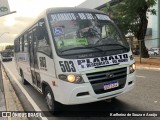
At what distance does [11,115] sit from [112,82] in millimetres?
2756

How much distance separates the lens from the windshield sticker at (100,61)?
6070 millimetres

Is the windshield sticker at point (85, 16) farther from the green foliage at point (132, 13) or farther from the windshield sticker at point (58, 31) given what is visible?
the green foliage at point (132, 13)

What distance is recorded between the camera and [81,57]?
613 centimetres

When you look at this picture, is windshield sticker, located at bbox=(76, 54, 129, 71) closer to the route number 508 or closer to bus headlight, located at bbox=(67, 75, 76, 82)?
the route number 508

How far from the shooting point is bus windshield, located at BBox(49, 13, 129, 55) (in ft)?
20.9

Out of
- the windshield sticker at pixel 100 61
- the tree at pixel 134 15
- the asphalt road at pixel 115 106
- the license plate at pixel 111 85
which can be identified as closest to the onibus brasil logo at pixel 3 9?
the asphalt road at pixel 115 106

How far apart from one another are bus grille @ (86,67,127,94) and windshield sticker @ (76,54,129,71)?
0.17 m

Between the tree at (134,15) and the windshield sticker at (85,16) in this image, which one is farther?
the tree at (134,15)

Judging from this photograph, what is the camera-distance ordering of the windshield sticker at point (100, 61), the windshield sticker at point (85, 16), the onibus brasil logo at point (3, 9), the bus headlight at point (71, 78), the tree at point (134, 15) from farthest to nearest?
1. the tree at point (134, 15)
2. the onibus brasil logo at point (3, 9)
3. the windshield sticker at point (85, 16)
4. the windshield sticker at point (100, 61)
5. the bus headlight at point (71, 78)

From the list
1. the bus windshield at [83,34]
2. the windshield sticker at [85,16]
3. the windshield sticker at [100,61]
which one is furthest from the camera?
the windshield sticker at [85,16]

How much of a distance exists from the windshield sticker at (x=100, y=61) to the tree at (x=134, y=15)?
51.8 ft

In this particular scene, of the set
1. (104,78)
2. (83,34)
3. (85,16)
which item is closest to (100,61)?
(104,78)

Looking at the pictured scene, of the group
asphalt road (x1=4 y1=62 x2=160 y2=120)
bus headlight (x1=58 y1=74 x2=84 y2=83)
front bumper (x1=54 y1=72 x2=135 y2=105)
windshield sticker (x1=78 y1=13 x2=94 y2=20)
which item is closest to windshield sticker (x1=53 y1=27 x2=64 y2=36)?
windshield sticker (x1=78 y1=13 x2=94 y2=20)

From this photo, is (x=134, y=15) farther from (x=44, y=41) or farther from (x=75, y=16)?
(x=44, y=41)
